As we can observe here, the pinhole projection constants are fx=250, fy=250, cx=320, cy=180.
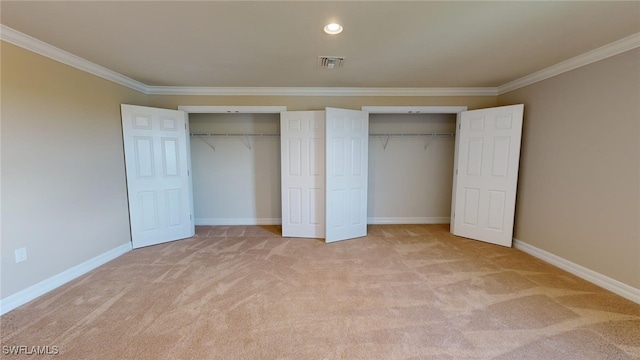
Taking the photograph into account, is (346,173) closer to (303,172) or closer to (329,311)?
(303,172)

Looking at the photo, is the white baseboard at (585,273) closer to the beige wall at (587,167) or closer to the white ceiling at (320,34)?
the beige wall at (587,167)

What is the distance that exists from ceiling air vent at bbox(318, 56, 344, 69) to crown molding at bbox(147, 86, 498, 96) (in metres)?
0.99

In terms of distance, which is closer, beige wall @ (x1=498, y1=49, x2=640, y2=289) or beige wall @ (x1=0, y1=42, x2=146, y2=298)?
beige wall @ (x1=0, y1=42, x2=146, y2=298)

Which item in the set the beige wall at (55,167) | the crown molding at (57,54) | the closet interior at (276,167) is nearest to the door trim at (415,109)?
the closet interior at (276,167)

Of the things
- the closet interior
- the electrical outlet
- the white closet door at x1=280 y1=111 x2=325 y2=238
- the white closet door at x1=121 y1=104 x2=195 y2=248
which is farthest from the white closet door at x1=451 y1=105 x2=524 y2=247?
the electrical outlet

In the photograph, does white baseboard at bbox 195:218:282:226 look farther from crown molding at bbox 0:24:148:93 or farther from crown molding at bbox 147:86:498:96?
crown molding at bbox 0:24:148:93

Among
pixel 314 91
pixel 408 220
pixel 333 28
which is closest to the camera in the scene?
pixel 333 28

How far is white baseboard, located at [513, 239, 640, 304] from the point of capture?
2.32m

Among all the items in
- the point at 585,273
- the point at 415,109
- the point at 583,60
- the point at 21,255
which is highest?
the point at 583,60

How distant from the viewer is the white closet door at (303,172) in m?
3.88

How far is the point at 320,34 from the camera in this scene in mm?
2215

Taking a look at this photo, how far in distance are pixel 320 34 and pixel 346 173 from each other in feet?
6.87

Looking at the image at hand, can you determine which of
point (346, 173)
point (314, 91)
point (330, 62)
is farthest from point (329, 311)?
point (314, 91)

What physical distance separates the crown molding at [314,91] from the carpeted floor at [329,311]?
2.48 meters
